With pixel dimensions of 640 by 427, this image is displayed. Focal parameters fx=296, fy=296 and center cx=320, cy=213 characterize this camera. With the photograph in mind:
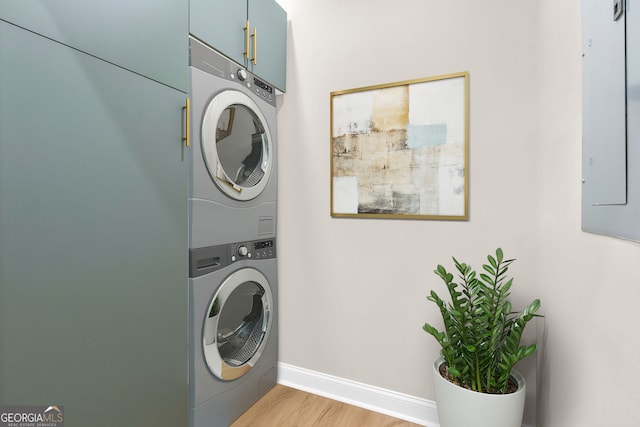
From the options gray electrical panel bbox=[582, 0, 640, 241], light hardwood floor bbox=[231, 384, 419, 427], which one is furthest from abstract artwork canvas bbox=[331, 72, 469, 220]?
light hardwood floor bbox=[231, 384, 419, 427]

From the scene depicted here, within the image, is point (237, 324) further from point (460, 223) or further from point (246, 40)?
point (246, 40)

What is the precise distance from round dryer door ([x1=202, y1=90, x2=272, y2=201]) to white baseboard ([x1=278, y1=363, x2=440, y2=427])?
3.93 feet

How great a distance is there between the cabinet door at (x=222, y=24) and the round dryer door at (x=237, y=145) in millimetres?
215

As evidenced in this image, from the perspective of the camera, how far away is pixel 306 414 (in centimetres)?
165

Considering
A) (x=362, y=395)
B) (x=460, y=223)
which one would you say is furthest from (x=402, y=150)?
(x=362, y=395)

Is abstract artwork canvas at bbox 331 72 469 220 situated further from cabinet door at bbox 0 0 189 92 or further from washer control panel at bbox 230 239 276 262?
cabinet door at bbox 0 0 189 92

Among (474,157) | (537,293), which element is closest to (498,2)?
(474,157)

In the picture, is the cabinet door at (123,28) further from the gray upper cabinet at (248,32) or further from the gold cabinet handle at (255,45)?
the gold cabinet handle at (255,45)

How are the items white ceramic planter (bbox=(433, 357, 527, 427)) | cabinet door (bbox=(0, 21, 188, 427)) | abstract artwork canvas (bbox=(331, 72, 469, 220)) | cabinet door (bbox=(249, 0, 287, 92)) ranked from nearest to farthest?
cabinet door (bbox=(0, 21, 188, 427)) → white ceramic planter (bbox=(433, 357, 527, 427)) → abstract artwork canvas (bbox=(331, 72, 469, 220)) → cabinet door (bbox=(249, 0, 287, 92))

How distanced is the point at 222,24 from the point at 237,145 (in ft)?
1.89

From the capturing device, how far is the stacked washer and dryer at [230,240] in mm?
1349

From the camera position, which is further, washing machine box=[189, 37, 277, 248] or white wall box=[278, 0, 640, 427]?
washing machine box=[189, 37, 277, 248]

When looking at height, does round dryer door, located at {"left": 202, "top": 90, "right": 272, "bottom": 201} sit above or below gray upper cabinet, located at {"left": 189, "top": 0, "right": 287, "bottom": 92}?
below

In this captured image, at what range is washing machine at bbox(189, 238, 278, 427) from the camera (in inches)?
53.4
